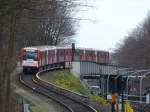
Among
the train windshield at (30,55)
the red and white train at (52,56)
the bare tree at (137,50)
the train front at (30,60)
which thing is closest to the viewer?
the train front at (30,60)

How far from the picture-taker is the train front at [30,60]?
6069cm

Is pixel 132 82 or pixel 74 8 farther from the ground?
pixel 74 8

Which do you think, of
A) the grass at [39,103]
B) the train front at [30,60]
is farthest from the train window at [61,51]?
the grass at [39,103]

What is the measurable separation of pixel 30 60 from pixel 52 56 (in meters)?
4.72

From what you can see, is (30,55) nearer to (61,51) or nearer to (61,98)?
(61,51)

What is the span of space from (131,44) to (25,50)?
76408 mm

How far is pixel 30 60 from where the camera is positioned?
61469mm

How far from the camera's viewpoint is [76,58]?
69750 mm

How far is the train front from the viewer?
199ft

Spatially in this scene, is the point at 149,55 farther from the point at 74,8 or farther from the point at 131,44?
the point at 74,8

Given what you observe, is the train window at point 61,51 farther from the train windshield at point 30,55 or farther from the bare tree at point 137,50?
the bare tree at point 137,50

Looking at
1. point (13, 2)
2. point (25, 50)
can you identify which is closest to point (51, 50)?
point (25, 50)

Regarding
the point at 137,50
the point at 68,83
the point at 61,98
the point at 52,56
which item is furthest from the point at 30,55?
the point at 137,50

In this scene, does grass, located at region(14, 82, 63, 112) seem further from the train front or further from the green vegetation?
the train front
